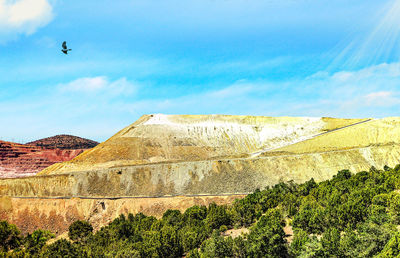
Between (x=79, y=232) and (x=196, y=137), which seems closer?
(x=79, y=232)

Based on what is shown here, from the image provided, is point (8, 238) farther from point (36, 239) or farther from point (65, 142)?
point (65, 142)

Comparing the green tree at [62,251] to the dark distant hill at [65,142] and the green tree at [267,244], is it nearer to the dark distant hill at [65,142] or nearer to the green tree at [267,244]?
the green tree at [267,244]

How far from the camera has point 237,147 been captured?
3962 inches

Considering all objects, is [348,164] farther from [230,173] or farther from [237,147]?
[237,147]

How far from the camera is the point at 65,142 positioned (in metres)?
160

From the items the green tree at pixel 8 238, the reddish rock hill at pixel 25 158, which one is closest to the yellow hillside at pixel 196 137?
the green tree at pixel 8 238

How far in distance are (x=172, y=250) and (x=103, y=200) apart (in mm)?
33813

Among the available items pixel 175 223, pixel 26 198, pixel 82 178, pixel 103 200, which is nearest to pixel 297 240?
pixel 175 223

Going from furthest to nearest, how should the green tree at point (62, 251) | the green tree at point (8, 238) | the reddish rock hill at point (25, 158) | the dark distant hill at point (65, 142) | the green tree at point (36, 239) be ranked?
1. the dark distant hill at point (65, 142)
2. the reddish rock hill at point (25, 158)
3. the green tree at point (8, 238)
4. the green tree at point (36, 239)
5. the green tree at point (62, 251)

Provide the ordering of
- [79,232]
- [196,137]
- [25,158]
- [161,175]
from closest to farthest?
[79,232] → [161,175] → [196,137] → [25,158]

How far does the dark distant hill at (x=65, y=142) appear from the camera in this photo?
155 metres

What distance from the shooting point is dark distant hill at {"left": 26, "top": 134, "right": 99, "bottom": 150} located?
154988 millimetres

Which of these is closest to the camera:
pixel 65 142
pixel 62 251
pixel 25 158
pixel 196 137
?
pixel 62 251

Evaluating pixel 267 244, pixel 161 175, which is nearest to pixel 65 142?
pixel 161 175
